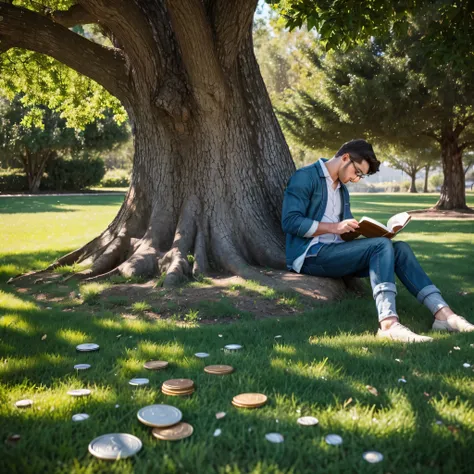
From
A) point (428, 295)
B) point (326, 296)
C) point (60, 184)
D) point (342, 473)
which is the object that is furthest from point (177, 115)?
point (60, 184)

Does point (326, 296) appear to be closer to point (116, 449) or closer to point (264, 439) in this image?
point (264, 439)

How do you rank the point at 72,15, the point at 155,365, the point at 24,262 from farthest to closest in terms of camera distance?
1. the point at 24,262
2. the point at 72,15
3. the point at 155,365

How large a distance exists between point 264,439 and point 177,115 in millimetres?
4616

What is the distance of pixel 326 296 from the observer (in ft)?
17.5

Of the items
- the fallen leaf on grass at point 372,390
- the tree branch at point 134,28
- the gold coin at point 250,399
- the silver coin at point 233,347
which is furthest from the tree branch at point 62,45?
the fallen leaf on grass at point 372,390

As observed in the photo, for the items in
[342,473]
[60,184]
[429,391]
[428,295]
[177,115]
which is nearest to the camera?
[342,473]

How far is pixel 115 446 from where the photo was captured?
227cm

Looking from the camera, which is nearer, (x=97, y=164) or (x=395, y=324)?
(x=395, y=324)

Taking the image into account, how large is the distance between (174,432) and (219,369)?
0.89 meters

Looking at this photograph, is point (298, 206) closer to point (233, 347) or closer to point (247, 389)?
point (233, 347)

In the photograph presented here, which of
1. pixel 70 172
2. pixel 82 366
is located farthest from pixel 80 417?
pixel 70 172

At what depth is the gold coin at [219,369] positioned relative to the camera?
3287mm

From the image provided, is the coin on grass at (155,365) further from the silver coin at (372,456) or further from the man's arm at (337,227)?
the man's arm at (337,227)

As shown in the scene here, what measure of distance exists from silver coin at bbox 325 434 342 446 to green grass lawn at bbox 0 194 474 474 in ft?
0.10
